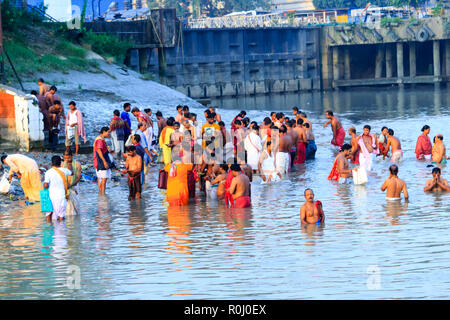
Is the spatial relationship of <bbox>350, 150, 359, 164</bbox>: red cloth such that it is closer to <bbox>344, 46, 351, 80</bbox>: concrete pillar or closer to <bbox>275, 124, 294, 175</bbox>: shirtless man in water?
<bbox>275, 124, 294, 175</bbox>: shirtless man in water

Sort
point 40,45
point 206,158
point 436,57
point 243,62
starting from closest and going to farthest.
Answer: point 206,158 → point 40,45 → point 243,62 → point 436,57

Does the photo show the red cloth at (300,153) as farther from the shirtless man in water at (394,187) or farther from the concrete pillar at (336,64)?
the concrete pillar at (336,64)

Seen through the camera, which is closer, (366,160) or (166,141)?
(166,141)

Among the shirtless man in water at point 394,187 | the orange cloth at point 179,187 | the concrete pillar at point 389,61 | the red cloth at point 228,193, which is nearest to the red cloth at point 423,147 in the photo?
the shirtless man in water at point 394,187

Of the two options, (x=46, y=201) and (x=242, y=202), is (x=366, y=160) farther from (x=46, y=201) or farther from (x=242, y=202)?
(x=46, y=201)

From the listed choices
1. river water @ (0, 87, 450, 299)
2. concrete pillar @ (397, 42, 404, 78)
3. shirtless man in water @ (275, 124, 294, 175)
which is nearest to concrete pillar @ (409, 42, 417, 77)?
concrete pillar @ (397, 42, 404, 78)

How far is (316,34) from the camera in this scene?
58.2 m

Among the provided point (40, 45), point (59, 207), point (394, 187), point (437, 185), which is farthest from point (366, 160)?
point (40, 45)

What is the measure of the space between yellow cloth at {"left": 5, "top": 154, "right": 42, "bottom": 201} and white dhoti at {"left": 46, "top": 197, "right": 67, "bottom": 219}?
5.68ft

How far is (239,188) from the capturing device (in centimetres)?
1420

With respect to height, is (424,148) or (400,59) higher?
(400,59)

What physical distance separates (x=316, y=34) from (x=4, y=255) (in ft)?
161

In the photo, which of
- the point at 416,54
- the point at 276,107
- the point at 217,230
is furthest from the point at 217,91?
the point at 217,230

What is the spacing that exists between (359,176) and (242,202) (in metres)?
3.52
